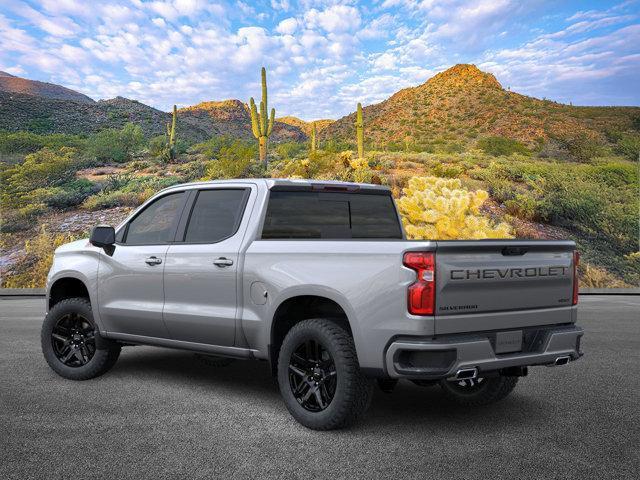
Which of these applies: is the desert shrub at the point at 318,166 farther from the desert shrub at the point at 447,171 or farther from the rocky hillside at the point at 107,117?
the rocky hillside at the point at 107,117

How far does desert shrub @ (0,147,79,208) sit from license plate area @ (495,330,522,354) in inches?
1116

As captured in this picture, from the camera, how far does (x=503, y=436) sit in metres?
5.41

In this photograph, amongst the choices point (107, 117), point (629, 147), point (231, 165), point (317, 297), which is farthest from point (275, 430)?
point (107, 117)

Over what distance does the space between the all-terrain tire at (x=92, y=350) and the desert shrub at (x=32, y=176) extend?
960 inches

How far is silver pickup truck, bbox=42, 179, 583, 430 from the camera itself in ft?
16.5

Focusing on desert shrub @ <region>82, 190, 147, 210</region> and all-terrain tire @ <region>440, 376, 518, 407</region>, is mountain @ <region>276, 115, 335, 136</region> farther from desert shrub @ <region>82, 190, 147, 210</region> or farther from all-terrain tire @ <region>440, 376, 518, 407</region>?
all-terrain tire @ <region>440, 376, 518, 407</region>

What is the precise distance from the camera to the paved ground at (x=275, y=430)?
466cm

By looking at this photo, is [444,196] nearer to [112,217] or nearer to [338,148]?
[112,217]

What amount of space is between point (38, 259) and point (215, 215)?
69.2 feet

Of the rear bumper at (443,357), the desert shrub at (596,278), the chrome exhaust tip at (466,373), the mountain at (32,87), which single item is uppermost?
the mountain at (32,87)

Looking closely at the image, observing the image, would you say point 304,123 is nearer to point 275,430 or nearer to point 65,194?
point 65,194

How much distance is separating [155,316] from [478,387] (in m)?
3.05

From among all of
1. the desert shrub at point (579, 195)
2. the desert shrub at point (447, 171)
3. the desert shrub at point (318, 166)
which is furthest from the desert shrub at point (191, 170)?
the desert shrub at point (579, 195)

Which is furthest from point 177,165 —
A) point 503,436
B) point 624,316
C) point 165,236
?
point 503,436
